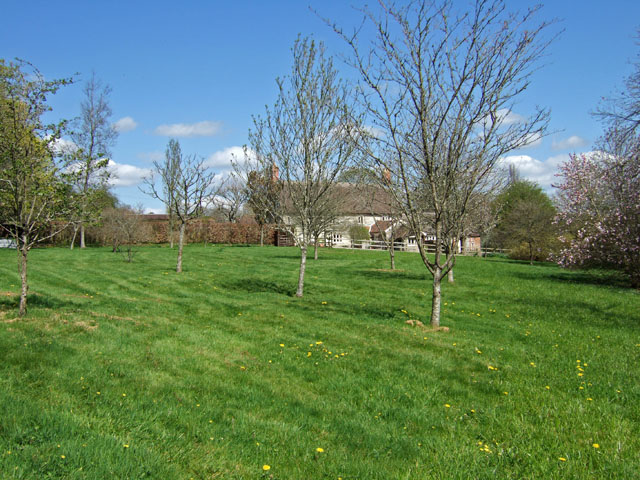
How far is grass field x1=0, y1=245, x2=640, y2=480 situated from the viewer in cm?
350

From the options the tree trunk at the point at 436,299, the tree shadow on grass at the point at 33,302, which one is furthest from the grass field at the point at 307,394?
the tree trunk at the point at 436,299

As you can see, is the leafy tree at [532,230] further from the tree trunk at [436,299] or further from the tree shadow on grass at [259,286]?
the tree trunk at [436,299]

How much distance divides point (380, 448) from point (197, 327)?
5.04 m

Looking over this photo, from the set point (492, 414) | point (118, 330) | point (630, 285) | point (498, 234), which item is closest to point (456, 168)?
point (492, 414)

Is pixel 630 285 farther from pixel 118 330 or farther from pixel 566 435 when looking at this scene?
pixel 118 330

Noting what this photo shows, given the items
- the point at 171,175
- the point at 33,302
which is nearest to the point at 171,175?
the point at 171,175

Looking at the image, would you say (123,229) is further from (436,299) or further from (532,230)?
(532,230)

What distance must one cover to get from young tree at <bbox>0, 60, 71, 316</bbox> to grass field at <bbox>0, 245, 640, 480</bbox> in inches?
67.4

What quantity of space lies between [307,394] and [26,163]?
6.08 m

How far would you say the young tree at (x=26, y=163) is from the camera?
705 centimetres

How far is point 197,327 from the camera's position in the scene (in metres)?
8.09

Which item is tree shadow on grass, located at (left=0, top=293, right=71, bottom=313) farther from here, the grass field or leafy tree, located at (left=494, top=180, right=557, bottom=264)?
leafy tree, located at (left=494, top=180, right=557, bottom=264)

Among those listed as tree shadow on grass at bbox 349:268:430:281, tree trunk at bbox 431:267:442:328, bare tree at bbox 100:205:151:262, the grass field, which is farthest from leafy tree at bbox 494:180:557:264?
bare tree at bbox 100:205:151:262

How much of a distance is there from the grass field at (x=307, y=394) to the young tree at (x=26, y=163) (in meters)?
1.71
